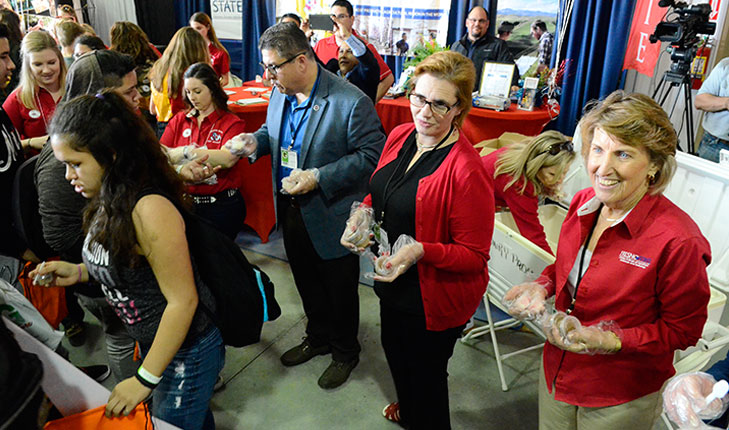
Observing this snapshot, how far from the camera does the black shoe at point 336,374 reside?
2346mm

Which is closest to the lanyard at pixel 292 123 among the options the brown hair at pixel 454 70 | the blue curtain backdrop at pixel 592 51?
the brown hair at pixel 454 70

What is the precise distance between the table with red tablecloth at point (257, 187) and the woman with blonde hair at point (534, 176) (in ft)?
6.53

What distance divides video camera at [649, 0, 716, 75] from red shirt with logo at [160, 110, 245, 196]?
3.34 metres

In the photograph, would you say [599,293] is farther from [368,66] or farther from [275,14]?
[275,14]

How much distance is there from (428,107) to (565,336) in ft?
2.47

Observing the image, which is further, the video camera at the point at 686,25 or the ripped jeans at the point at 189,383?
the video camera at the point at 686,25

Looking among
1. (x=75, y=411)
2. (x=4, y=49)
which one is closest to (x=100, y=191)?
Answer: (x=75, y=411)

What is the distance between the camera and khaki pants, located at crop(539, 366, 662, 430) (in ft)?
4.16

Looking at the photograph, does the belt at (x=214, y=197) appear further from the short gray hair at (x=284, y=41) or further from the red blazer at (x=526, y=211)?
the red blazer at (x=526, y=211)

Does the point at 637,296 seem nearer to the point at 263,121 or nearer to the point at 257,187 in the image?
the point at 257,187

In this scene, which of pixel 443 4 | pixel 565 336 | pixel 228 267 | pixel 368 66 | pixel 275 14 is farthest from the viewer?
pixel 275 14

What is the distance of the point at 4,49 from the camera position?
7.98ft

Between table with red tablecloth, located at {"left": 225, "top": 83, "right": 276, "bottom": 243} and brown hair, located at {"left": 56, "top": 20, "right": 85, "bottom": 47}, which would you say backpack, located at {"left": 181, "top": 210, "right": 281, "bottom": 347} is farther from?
brown hair, located at {"left": 56, "top": 20, "right": 85, "bottom": 47}

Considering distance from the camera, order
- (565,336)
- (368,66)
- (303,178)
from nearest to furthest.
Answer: (565,336)
(303,178)
(368,66)
